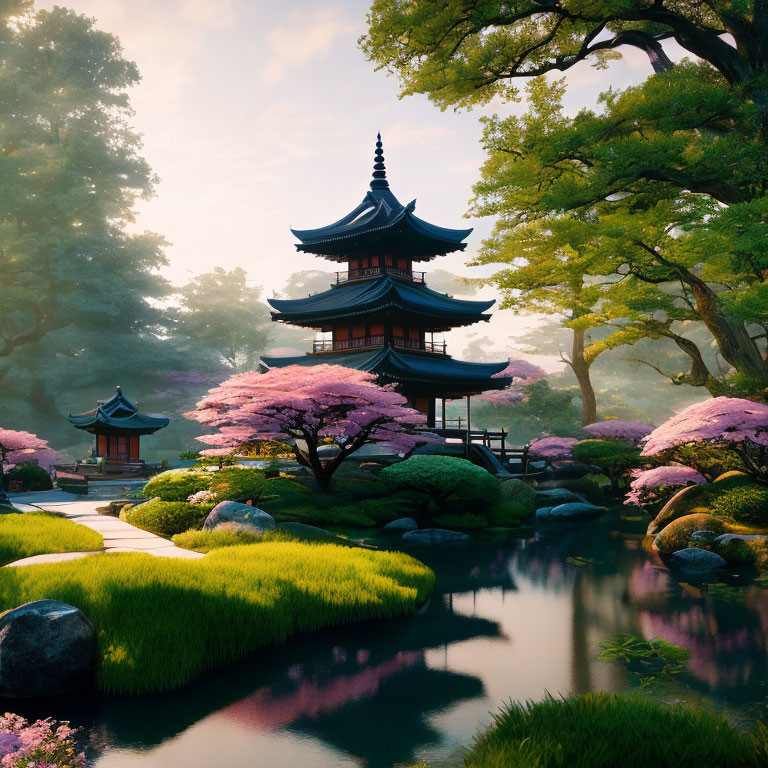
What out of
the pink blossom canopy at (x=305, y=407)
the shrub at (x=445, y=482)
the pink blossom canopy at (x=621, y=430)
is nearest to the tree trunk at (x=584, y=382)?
the pink blossom canopy at (x=621, y=430)

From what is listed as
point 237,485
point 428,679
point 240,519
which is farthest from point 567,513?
point 428,679

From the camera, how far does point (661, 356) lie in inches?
2036

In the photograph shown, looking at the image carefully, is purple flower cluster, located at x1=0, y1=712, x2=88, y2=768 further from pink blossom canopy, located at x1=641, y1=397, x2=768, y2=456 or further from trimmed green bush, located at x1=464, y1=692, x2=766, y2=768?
pink blossom canopy, located at x1=641, y1=397, x2=768, y2=456

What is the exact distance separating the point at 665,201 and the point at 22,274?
4135 centimetres

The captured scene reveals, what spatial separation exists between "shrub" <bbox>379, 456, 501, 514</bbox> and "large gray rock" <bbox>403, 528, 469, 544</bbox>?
1.77m

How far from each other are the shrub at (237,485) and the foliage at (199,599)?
6.72 metres

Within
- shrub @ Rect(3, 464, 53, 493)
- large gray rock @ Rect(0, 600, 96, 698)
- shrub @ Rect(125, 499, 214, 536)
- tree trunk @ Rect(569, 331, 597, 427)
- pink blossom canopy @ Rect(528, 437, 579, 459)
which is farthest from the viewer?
tree trunk @ Rect(569, 331, 597, 427)

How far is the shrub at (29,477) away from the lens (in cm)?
2433

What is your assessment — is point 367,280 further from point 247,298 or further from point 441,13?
point 247,298

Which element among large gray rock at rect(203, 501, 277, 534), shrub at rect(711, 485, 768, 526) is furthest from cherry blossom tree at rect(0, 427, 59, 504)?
shrub at rect(711, 485, 768, 526)

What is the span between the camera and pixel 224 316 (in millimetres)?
52406

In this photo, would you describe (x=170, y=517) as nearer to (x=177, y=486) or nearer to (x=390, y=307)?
(x=177, y=486)

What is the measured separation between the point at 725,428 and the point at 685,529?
249 centimetres

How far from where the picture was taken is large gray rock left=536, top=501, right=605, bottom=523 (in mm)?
19688
